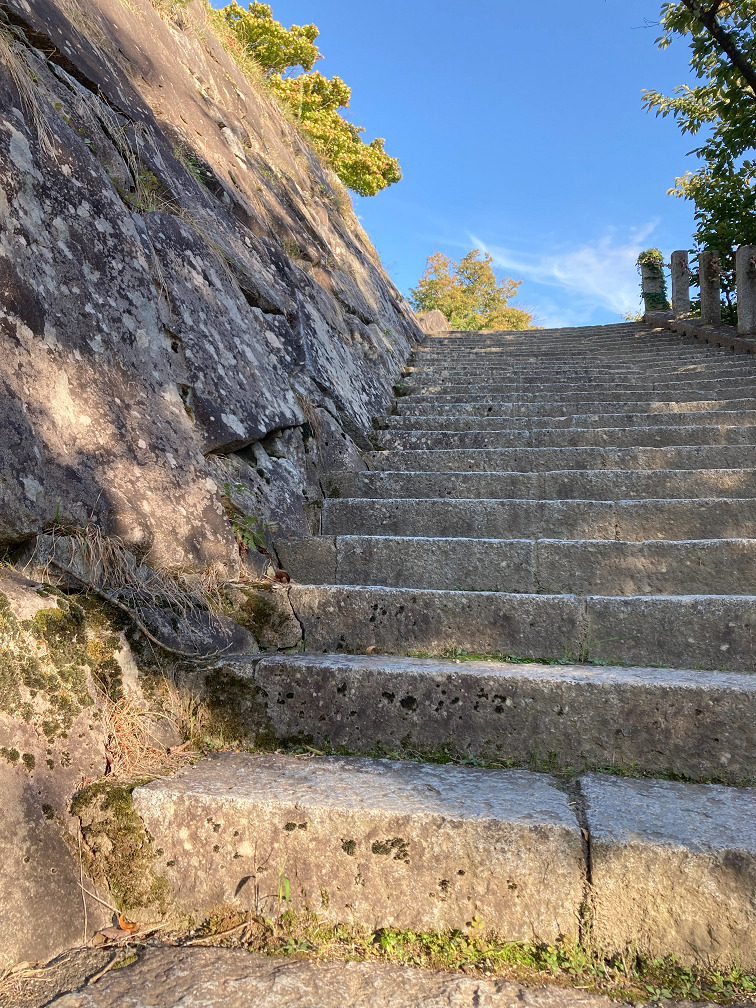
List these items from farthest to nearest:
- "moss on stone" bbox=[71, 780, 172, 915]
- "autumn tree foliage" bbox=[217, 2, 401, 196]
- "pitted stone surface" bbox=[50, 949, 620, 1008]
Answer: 1. "autumn tree foliage" bbox=[217, 2, 401, 196]
2. "moss on stone" bbox=[71, 780, 172, 915]
3. "pitted stone surface" bbox=[50, 949, 620, 1008]

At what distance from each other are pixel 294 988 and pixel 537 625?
1.38 m

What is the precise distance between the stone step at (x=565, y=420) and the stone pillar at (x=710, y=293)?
507cm

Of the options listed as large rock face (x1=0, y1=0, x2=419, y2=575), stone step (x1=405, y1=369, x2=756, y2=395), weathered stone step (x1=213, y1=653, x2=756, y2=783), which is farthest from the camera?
stone step (x1=405, y1=369, x2=756, y2=395)

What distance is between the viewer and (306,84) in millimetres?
14273

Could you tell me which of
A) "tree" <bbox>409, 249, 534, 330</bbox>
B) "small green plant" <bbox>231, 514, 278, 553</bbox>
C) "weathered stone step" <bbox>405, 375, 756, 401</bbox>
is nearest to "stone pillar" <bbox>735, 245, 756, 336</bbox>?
"weathered stone step" <bbox>405, 375, 756, 401</bbox>

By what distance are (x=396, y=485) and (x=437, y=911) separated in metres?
2.57

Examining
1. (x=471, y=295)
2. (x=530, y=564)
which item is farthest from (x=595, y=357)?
(x=471, y=295)

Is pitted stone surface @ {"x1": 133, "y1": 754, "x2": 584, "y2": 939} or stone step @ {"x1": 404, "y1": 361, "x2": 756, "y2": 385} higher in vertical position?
stone step @ {"x1": 404, "y1": 361, "x2": 756, "y2": 385}

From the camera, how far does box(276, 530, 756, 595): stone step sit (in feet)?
8.59

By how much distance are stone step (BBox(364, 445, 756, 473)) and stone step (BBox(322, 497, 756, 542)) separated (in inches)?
29.3

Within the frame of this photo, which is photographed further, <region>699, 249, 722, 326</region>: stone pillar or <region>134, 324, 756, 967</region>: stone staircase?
<region>699, 249, 722, 326</region>: stone pillar

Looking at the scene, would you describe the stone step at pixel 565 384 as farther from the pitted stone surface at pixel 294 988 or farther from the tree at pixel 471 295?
the tree at pixel 471 295

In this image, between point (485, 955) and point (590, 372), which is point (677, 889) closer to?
point (485, 955)

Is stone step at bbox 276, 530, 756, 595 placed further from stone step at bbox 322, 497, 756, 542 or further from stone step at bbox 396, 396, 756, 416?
stone step at bbox 396, 396, 756, 416
